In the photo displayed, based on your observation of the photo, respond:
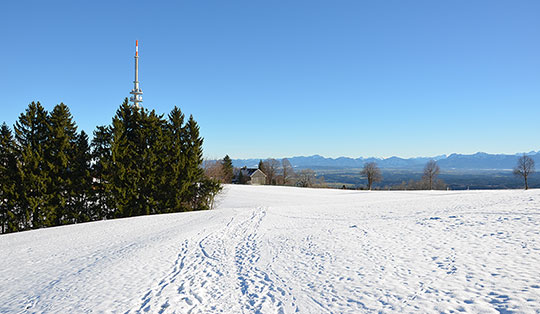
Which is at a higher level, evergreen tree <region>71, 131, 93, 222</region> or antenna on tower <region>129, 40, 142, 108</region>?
antenna on tower <region>129, 40, 142, 108</region>

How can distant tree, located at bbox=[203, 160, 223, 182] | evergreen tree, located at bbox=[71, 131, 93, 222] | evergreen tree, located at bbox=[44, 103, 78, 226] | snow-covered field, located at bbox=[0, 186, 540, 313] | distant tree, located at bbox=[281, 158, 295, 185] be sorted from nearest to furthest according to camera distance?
snow-covered field, located at bbox=[0, 186, 540, 313] < evergreen tree, located at bbox=[44, 103, 78, 226] < evergreen tree, located at bbox=[71, 131, 93, 222] < distant tree, located at bbox=[203, 160, 223, 182] < distant tree, located at bbox=[281, 158, 295, 185]

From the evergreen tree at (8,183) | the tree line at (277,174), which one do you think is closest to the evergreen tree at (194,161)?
the evergreen tree at (8,183)

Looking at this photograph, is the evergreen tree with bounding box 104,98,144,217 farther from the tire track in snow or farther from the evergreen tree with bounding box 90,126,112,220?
the tire track in snow

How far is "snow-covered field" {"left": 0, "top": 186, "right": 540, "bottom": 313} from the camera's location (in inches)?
259

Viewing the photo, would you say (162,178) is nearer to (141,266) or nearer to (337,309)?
(141,266)

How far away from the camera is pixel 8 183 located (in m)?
22.5

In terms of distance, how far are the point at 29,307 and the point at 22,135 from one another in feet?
72.9

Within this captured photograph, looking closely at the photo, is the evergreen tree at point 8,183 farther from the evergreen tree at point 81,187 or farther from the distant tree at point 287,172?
the distant tree at point 287,172

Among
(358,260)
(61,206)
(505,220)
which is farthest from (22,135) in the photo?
(505,220)

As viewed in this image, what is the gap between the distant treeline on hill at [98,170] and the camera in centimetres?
2288

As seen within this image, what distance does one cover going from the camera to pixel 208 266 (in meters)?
9.70

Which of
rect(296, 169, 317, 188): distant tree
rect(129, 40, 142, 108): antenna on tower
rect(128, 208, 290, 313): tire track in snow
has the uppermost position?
rect(129, 40, 142, 108): antenna on tower

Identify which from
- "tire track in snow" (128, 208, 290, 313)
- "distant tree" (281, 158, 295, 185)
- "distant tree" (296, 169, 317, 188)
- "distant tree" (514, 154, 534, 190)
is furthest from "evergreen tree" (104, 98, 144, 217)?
"distant tree" (281, 158, 295, 185)

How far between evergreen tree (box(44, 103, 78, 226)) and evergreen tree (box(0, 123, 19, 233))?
6.96ft
